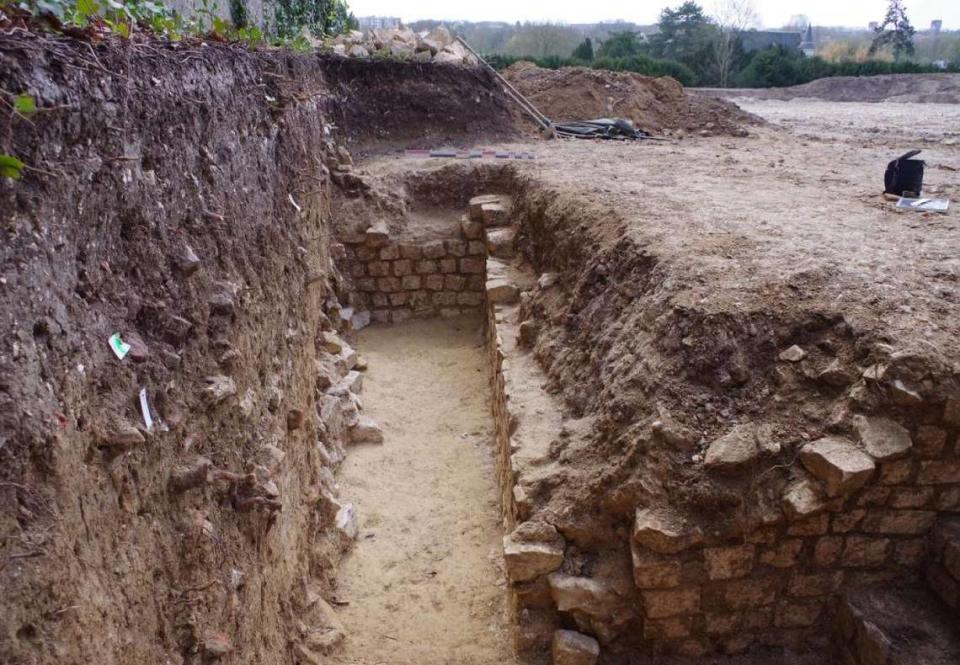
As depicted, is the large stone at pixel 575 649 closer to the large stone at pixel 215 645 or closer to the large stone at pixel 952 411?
the large stone at pixel 215 645

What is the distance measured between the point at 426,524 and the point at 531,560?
1.60 m

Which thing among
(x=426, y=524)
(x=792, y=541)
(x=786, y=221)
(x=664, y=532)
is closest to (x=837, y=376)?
(x=792, y=541)

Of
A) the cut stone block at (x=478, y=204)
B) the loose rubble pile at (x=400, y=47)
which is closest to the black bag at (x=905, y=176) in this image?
the cut stone block at (x=478, y=204)

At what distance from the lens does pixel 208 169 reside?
11.2 ft

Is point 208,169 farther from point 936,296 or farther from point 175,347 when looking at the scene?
point 936,296

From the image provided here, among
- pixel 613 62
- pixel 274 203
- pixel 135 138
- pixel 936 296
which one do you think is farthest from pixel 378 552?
pixel 613 62

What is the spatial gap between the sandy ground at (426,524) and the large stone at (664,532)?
1077 mm

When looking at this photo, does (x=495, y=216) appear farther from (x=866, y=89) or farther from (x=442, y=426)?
(x=866, y=89)

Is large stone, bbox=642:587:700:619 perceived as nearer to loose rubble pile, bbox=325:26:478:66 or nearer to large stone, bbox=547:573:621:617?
large stone, bbox=547:573:621:617

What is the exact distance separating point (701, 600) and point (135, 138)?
3164 millimetres

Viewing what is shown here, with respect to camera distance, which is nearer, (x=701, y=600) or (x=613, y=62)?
(x=701, y=600)

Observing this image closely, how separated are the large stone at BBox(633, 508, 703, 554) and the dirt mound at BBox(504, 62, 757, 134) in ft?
34.6

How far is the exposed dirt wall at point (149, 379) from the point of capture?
179 centimetres

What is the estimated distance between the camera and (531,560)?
359 cm
